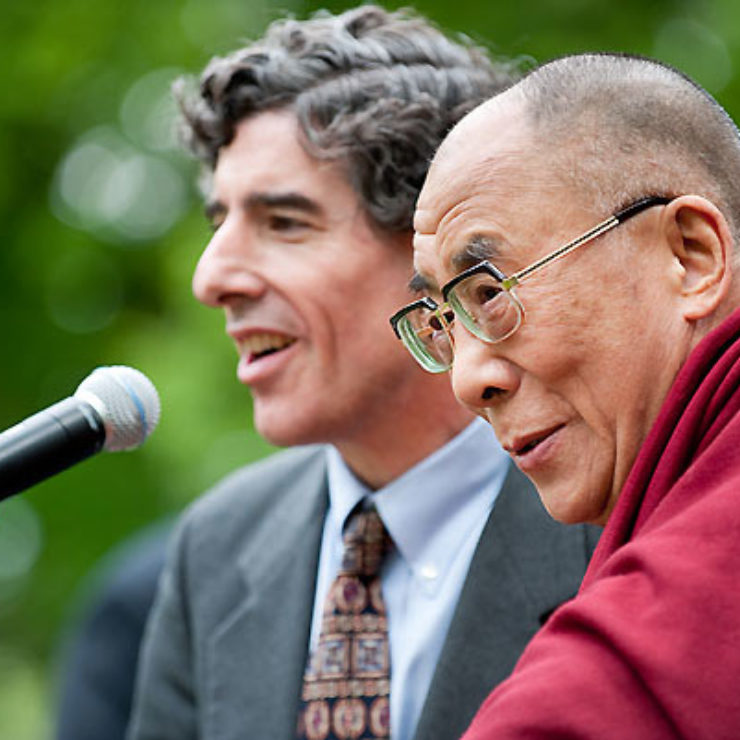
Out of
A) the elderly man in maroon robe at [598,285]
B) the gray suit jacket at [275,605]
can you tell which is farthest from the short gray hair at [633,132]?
the gray suit jacket at [275,605]

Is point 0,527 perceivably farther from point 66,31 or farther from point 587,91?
point 587,91

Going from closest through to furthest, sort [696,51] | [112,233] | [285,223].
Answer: [285,223] → [696,51] → [112,233]

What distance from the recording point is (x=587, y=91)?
93.3 inches

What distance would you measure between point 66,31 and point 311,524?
5.61m

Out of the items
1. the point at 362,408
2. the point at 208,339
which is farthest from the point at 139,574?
the point at 362,408

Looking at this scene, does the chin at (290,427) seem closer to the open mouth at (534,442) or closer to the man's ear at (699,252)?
the open mouth at (534,442)

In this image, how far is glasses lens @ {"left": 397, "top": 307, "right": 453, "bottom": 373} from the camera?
8.63 feet

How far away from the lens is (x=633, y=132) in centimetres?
231

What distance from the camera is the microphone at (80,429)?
7.49 feet

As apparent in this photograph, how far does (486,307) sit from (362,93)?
4.96ft

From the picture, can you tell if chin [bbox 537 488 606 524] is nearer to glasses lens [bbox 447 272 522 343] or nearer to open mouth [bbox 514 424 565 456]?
open mouth [bbox 514 424 565 456]

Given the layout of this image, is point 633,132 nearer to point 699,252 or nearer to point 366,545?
point 699,252

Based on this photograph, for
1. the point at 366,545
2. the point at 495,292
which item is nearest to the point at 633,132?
the point at 495,292

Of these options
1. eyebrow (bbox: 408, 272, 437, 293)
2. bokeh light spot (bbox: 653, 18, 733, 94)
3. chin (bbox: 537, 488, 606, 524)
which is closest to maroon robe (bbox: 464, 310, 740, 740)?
chin (bbox: 537, 488, 606, 524)
